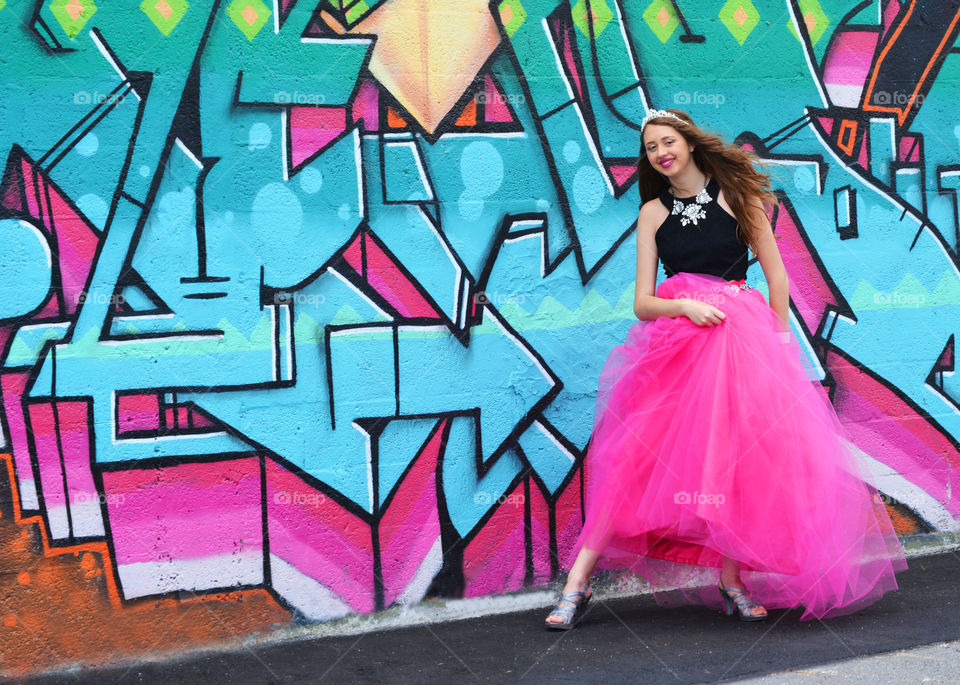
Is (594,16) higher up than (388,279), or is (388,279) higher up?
(594,16)

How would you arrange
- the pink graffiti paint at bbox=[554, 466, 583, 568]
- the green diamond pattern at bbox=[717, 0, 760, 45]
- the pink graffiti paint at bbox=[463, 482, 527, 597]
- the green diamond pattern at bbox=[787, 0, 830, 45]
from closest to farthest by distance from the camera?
the pink graffiti paint at bbox=[463, 482, 527, 597]
the pink graffiti paint at bbox=[554, 466, 583, 568]
the green diamond pattern at bbox=[717, 0, 760, 45]
the green diamond pattern at bbox=[787, 0, 830, 45]

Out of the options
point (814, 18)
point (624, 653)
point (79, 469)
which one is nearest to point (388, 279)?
point (79, 469)

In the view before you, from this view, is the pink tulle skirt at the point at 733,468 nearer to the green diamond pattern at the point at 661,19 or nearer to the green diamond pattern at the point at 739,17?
the green diamond pattern at the point at 661,19

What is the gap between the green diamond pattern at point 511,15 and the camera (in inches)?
169

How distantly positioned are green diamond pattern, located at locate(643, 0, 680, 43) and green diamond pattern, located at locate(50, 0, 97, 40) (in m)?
2.47

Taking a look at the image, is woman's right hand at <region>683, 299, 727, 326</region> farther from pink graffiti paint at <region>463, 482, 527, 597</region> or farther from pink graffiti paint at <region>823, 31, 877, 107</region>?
pink graffiti paint at <region>823, 31, 877, 107</region>

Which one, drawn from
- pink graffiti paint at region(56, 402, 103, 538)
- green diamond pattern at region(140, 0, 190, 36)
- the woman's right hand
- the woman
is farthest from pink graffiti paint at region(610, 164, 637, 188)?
pink graffiti paint at region(56, 402, 103, 538)

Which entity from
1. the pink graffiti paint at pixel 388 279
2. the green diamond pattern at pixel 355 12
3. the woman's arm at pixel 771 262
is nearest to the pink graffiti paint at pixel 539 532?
the pink graffiti paint at pixel 388 279

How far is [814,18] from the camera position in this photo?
4.71 m

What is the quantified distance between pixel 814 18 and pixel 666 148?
61.3 inches

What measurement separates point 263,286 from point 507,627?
1789 millimetres

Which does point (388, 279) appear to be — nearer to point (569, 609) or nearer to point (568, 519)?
point (568, 519)

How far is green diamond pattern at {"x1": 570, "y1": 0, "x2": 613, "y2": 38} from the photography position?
438 centimetres

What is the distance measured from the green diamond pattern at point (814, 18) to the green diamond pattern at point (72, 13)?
3.30 metres
